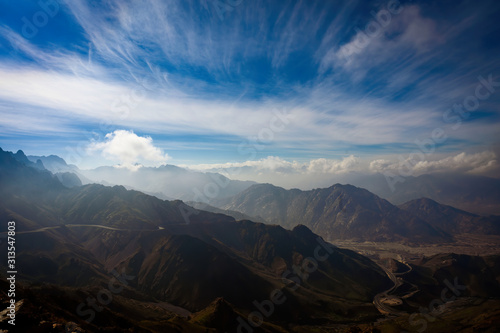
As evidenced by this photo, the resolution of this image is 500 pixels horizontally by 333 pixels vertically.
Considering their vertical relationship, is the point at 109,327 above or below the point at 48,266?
above

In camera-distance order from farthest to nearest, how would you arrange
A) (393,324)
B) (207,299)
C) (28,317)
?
(207,299)
(393,324)
(28,317)

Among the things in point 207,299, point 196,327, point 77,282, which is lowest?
point 207,299

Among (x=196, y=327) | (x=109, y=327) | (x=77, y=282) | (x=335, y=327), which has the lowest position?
(x=335, y=327)

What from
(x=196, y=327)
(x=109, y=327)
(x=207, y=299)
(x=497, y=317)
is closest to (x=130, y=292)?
(x=207, y=299)

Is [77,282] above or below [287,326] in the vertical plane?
above

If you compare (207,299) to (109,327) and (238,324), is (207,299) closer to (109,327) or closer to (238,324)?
(238,324)

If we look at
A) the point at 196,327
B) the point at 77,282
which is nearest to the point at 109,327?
the point at 196,327

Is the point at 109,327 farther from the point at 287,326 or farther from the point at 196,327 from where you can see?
the point at 287,326

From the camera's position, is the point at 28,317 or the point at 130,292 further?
the point at 130,292

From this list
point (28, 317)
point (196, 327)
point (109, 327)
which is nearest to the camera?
point (28, 317)
